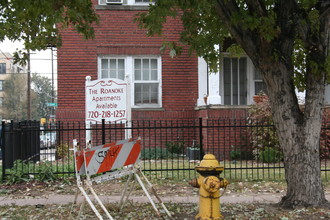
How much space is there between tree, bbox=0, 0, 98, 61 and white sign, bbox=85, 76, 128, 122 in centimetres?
260

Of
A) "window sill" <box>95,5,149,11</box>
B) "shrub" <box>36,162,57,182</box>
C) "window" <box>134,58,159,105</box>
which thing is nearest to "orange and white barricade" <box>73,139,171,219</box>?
"shrub" <box>36,162,57,182</box>

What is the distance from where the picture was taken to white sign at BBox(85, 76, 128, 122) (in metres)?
10.3

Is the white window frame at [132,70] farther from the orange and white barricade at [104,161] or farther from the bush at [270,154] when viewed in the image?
the orange and white barricade at [104,161]

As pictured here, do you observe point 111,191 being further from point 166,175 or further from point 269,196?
point 269,196

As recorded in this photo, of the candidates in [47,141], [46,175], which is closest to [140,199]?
[46,175]

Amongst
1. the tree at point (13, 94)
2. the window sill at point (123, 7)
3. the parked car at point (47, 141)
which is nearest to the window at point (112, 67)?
the window sill at point (123, 7)

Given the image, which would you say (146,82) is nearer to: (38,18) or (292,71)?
(38,18)

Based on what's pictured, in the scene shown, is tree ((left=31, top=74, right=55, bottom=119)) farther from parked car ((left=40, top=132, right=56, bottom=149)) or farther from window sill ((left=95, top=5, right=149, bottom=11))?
window sill ((left=95, top=5, right=149, bottom=11))

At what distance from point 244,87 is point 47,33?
866cm

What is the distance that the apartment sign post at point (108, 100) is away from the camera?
33.6 feet

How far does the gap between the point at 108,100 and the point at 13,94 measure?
64.6 meters

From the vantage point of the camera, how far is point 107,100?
10.4 meters

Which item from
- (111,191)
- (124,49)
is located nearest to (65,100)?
(124,49)

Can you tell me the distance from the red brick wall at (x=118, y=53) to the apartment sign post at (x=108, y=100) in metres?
3.49
